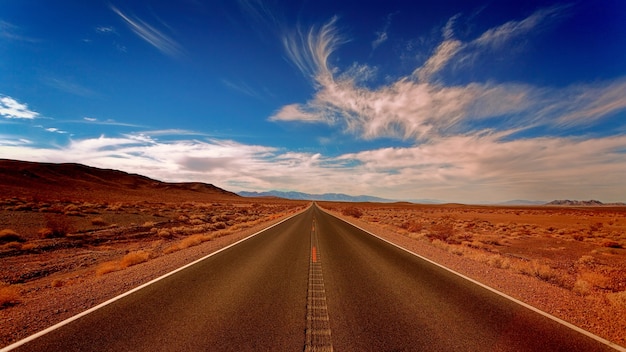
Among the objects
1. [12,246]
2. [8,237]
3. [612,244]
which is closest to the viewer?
[12,246]

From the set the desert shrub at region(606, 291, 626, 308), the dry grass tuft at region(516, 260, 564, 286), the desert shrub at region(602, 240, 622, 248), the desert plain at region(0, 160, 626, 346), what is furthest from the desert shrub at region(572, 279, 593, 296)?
the desert shrub at region(602, 240, 622, 248)

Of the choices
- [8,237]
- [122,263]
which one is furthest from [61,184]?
[122,263]

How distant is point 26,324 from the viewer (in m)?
4.98

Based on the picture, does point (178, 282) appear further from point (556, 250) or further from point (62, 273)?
point (556, 250)

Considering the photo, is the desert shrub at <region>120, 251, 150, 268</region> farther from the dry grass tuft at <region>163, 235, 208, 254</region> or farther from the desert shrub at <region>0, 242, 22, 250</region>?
the desert shrub at <region>0, 242, 22, 250</region>

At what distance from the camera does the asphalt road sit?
13.9ft

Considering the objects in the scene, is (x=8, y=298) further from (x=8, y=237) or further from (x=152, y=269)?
(x=8, y=237)

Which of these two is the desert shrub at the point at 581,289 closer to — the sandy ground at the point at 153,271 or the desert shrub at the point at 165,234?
the sandy ground at the point at 153,271

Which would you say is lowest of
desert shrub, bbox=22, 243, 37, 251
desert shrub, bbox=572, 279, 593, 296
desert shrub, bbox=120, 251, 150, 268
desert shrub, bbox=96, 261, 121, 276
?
desert shrub, bbox=22, 243, 37, 251

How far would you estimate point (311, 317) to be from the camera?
17.1ft

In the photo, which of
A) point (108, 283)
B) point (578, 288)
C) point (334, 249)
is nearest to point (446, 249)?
point (334, 249)

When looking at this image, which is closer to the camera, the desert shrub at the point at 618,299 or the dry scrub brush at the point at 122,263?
the desert shrub at the point at 618,299

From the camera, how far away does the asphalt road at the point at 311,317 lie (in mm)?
4227

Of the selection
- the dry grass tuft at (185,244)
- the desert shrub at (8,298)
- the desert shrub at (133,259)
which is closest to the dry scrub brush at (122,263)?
the desert shrub at (133,259)
